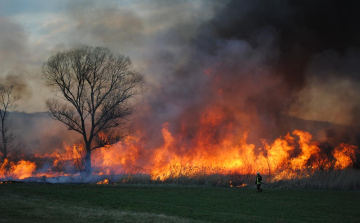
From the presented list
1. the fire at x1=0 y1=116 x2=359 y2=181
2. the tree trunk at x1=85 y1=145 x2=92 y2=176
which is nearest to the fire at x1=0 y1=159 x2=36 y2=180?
the fire at x1=0 y1=116 x2=359 y2=181

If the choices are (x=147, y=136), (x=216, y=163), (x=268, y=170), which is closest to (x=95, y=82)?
(x=147, y=136)

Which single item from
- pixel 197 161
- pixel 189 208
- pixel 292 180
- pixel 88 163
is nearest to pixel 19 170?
pixel 88 163

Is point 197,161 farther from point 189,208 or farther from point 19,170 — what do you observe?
point 189,208

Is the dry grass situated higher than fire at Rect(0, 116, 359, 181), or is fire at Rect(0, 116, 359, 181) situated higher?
fire at Rect(0, 116, 359, 181)

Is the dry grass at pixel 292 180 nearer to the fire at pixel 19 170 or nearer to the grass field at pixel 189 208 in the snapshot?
the grass field at pixel 189 208

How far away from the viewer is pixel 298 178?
42.4 metres

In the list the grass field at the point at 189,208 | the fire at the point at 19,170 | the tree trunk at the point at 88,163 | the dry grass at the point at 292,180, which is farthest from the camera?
the tree trunk at the point at 88,163

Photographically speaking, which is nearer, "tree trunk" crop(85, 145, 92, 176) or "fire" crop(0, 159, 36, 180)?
"fire" crop(0, 159, 36, 180)

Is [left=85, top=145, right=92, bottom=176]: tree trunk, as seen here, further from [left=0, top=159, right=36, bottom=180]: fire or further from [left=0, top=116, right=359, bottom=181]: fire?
[left=0, top=159, right=36, bottom=180]: fire

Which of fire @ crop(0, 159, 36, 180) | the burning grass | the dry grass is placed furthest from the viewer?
fire @ crop(0, 159, 36, 180)

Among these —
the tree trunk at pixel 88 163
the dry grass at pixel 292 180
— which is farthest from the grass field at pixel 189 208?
the tree trunk at pixel 88 163

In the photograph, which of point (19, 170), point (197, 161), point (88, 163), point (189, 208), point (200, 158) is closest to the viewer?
point (189, 208)

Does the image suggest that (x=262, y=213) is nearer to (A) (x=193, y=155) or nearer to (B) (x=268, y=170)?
(B) (x=268, y=170)

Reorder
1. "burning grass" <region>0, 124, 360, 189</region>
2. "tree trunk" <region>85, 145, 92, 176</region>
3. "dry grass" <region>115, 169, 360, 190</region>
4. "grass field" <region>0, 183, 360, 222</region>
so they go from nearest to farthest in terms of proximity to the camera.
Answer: "grass field" <region>0, 183, 360, 222</region>
"dry grass" <region>115, 169, 360, 190</region>
"burning grass" <region>0, 124, 360, 189</region>
"tree trunk" <region>85, 145, 92, 176</region>
